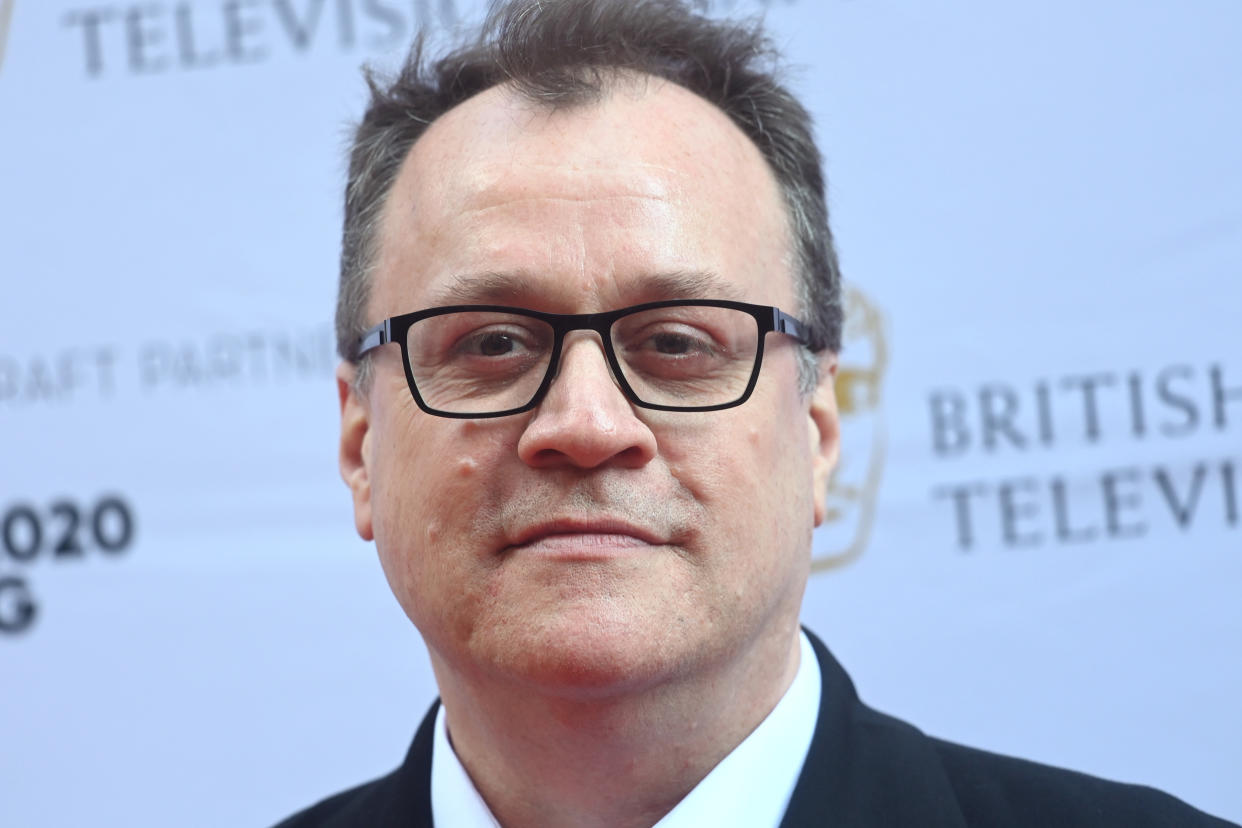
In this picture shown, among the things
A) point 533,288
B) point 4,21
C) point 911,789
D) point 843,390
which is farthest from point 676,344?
point 4,21

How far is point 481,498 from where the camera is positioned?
4.11ft

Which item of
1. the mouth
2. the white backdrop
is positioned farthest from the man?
the white backdrop

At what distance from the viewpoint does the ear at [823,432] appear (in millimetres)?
1554

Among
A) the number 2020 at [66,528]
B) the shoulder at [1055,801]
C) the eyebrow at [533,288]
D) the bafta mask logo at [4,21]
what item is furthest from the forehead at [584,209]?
the bafta mask logo at [4,21]

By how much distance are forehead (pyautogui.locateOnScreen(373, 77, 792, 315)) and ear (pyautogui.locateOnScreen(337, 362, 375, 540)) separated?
0.16m

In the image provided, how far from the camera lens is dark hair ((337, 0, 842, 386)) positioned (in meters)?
1.50

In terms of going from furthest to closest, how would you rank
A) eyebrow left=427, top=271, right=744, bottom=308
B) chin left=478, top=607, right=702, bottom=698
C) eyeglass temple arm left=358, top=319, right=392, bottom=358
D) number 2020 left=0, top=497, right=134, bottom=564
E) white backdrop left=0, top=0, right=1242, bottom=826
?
number 2020 left=0, top=497, right=134, bottom=564
white backdrop left=0, top=0, right=1242, bottom=826
eyeglass temple arm left=358, top=319, right=392, bottom=358
eyebrow left=427, top=271, right=744, bottom=308
chin left=478, top=607, right=702, bottom=698

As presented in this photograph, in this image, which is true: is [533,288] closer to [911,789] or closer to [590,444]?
[590,444]

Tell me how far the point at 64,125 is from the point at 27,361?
50cm

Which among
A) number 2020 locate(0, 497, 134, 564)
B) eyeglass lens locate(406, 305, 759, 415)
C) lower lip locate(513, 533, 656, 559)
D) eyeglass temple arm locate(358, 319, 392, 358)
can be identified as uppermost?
eyeglass temple arm locate(358, 319, 392, 358)

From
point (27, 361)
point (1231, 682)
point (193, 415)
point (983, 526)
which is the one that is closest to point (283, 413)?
point (193, 415)

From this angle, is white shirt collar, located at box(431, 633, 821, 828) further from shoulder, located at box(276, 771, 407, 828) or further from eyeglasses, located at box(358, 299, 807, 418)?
eyeglasses, located at box(358, 299, 807, 418)

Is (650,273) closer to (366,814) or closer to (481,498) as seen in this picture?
(481,498)

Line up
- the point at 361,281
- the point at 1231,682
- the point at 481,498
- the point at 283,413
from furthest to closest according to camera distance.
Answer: the point at 283,413 < the point at 1231,682 < the point at 361,281 < the point at 481,498
